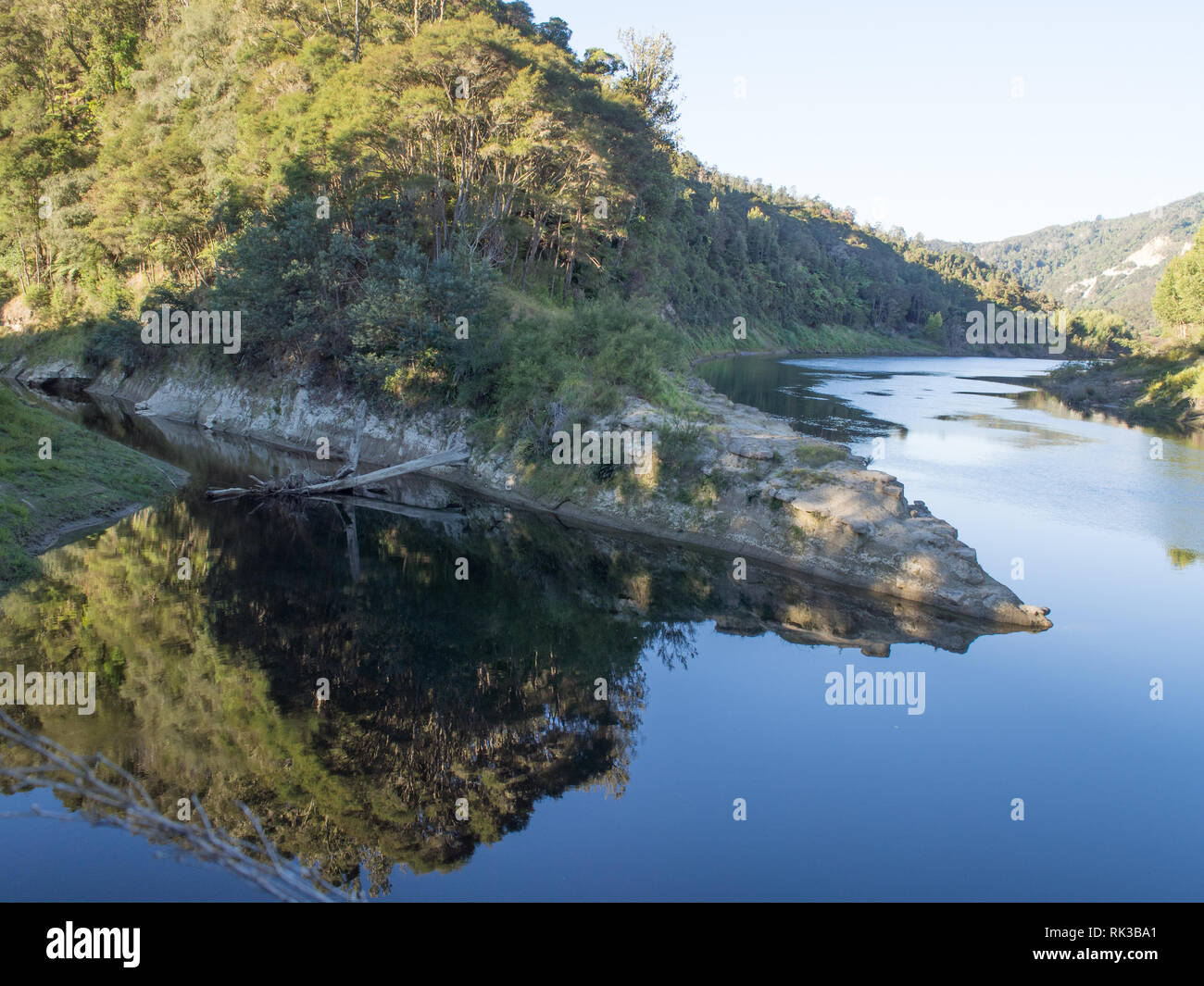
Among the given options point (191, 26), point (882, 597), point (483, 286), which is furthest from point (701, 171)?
point (882, 597)

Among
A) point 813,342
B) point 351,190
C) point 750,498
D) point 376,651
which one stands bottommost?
point 376,651

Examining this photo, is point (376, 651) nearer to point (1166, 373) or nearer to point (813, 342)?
point (1166, 373)

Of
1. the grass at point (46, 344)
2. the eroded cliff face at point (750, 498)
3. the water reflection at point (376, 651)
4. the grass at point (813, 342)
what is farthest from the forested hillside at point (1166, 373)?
the grass at point (46, 344)

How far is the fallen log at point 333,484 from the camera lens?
28.2 metres

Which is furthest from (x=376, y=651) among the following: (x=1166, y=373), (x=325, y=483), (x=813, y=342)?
(x=813, y=342)

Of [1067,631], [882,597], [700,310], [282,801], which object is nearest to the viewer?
[282,801]

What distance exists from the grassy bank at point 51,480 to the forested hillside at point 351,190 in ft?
32.3

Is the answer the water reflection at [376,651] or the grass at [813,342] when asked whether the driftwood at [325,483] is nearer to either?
the water reflection at [376,651]

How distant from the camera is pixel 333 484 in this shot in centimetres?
2956

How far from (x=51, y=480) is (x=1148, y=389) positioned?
67.3 m

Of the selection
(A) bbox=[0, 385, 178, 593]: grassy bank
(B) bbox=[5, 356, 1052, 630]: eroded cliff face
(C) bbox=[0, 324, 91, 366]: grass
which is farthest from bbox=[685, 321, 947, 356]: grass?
(A) bbox=[0, 385, 178, 593]: grassy bank

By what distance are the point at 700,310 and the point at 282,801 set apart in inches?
3692

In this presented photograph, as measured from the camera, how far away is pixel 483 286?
110 ft
